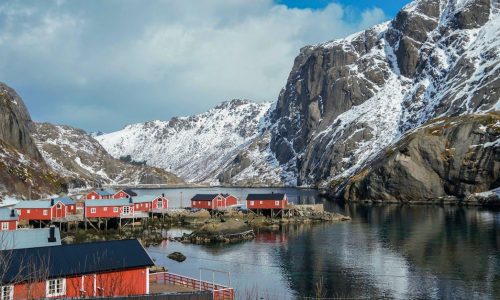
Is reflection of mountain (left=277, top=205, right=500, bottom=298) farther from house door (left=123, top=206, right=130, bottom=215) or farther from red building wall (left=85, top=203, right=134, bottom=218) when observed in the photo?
red building wall (left=85, top=203, right=134, bottom=218)

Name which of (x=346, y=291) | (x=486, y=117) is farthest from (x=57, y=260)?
(x=486, y=117)

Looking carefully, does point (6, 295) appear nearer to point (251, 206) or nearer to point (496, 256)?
point (496, 256)

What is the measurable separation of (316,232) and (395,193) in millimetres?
83356

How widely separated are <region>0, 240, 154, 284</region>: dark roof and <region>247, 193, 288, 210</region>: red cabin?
87.6 meters

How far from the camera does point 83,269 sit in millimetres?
39688

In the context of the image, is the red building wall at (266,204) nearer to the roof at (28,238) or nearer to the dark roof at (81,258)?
the roof at (28,238)

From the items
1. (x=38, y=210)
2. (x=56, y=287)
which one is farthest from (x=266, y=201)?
(x=56, y=287)

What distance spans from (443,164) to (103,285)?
152 meters

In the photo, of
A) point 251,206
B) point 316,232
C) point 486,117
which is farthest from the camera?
point 486,117

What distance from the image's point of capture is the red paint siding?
37138mm

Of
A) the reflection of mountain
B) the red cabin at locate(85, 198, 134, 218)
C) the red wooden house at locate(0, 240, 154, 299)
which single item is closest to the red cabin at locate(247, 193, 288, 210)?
the reflection of mountain

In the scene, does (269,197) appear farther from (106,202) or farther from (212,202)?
(106,202)

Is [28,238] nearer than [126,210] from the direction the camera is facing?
Yes

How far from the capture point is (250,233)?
9912 centimetres
